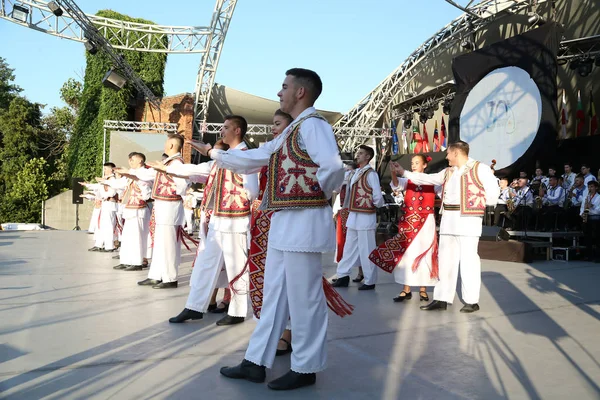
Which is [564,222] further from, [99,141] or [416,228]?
[99,141]

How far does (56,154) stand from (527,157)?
2681 centimetres

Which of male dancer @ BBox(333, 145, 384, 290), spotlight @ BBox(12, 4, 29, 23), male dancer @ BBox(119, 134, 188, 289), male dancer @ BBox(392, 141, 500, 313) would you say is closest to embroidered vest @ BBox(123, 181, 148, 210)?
male dancer @ BBox(119, 134, 188, 289)

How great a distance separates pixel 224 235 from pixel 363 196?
286cm

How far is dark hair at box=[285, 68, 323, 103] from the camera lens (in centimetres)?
359

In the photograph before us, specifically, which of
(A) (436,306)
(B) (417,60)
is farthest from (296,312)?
(B) (417,60)

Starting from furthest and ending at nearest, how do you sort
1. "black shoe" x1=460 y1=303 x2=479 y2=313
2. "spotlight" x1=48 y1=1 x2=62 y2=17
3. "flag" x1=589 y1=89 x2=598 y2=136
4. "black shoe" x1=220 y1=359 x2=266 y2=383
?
1. "flag" x1=589 y1=89 x2=598 y2=136
2. "spotlight" x1=48 y1=1 x2=62 y2=17
3. "black shoe" x1=460 y1=303 x2=479 y2=313
4. "black shoe" x1=220 y1=359 x2=266 y2=383

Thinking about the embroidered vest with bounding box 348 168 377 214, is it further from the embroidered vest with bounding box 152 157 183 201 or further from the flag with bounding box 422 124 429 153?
the flag with bounding box 422 124 429 153

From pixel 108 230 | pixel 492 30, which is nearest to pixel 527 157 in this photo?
pixel 492 30

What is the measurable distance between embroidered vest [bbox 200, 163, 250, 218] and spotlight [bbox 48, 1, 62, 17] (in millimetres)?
12324

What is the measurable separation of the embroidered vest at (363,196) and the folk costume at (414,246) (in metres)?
0.96

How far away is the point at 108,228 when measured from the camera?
1159cm

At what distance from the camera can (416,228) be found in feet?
21.1

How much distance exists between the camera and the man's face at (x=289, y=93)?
3576 mm

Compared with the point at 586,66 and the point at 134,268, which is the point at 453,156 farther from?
the point at 586,66
